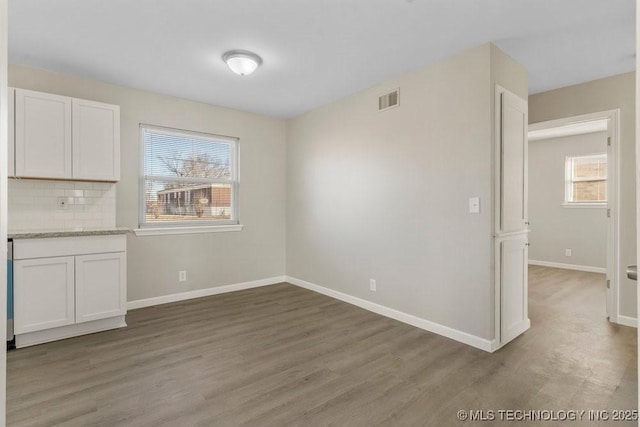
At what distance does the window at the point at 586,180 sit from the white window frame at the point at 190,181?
20.5ft

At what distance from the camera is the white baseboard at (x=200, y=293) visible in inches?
150

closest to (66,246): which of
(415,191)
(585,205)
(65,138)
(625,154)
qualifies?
(65,138)

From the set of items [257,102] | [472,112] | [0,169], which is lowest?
[0,169]

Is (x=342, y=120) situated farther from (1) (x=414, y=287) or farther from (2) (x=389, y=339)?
(2) (x=389, y=339)

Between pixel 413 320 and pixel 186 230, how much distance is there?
9.73 feet

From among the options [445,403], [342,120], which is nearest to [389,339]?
[445,403]

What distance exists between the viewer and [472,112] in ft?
9.13

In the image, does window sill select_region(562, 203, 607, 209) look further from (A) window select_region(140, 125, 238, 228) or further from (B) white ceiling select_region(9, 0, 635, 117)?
(A) window select_region(140, 125, 238, 228)

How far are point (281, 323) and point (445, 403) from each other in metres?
1.79

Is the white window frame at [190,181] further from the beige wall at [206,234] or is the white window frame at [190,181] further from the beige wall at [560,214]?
the beige wall at [560,214]

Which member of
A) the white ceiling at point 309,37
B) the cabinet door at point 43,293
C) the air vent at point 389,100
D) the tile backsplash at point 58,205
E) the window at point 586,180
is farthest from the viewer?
the window at point 586,180

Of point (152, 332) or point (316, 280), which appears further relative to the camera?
point (316, 280)

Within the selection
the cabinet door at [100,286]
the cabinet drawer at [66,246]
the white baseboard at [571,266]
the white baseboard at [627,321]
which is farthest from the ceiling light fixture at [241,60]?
the white baseboard at [571,266]

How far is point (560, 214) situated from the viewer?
6297 millimetres
